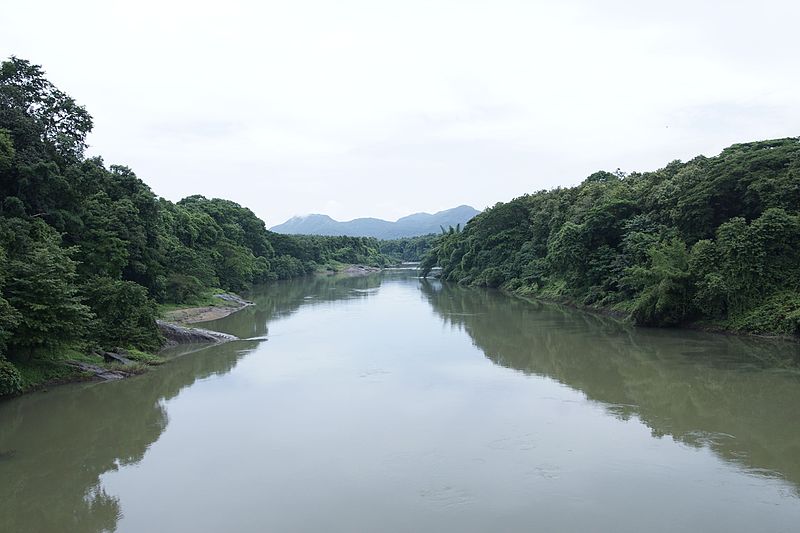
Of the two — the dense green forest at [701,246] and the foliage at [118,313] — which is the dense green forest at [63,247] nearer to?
the foliage at [118,313]

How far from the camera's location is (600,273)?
38031 millimetres

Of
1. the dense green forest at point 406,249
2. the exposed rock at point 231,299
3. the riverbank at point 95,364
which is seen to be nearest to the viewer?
the riverbank at point 95,364

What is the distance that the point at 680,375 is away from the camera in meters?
20.2

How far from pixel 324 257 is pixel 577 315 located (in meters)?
74.9

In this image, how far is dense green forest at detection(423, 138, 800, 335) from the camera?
25.3 meters

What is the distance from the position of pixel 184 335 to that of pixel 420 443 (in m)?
16.5

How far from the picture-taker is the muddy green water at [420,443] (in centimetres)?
1030

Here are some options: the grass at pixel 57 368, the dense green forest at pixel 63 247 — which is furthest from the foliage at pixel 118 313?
the grass at pixel 57 368

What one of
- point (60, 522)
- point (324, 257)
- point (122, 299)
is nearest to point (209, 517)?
point (60, 522)

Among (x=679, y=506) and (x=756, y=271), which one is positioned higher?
(x=756, y=271)

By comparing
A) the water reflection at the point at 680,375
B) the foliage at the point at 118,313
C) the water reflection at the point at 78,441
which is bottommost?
the water reflection at the point at 680,375

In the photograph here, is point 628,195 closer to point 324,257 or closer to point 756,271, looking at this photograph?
point 756,271

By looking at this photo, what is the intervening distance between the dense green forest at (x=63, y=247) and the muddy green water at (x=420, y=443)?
181 cm

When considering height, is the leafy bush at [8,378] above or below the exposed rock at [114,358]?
above
